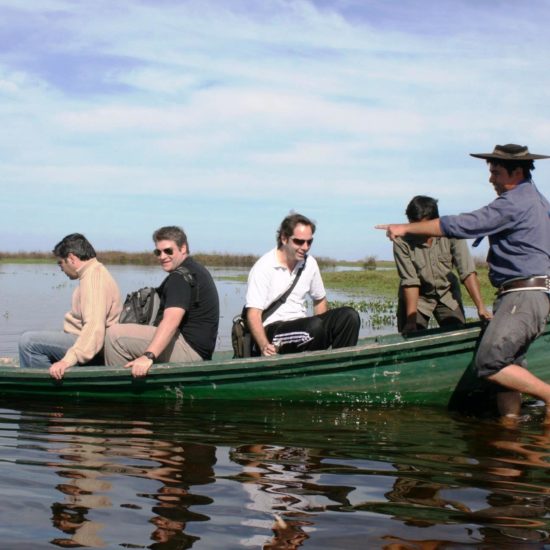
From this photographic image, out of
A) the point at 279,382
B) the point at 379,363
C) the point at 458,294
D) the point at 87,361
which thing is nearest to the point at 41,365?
the point at 87,361

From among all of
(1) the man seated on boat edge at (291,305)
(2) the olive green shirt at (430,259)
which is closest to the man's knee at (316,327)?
(1) the man seated on boat edge at (291,305)

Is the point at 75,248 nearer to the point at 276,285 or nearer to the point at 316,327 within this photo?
the point at 276,285

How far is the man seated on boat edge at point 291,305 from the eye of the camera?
22.5 ft

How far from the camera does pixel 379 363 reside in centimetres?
685

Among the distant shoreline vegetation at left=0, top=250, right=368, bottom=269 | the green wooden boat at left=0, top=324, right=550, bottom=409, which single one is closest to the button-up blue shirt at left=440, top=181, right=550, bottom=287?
the green wooden boat at left=0, top=324, right=550, bottom=409

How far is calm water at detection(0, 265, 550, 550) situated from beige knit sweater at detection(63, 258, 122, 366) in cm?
53

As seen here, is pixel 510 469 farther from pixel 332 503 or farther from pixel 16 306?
pixel 16 306

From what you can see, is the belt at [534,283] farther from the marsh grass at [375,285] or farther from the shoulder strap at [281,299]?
the marsh grass at [375,285]

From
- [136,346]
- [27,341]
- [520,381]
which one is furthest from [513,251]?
[27,341]

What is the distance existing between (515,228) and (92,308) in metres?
3.42

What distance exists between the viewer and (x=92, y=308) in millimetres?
6875

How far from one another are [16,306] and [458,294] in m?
14.5

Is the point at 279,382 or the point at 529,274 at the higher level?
the point at 529,274

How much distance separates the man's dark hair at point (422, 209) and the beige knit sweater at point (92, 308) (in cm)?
266
